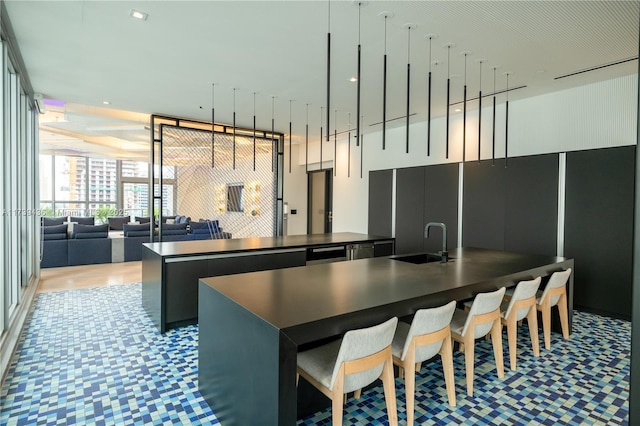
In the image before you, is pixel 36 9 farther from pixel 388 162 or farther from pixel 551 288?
pixel 388 162

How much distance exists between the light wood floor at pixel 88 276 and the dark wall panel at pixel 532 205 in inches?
238

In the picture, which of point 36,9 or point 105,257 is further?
point 105,257

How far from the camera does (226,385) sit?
208cm

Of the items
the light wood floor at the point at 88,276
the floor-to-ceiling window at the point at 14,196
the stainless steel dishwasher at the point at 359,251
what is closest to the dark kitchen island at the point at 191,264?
the stainless steel dishwasher at the point at 359,251

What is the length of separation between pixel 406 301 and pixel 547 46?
3042 mm

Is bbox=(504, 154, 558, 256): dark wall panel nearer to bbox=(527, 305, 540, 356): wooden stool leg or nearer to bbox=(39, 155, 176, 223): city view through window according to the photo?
bbox=(527, 305, 540, 356): wooden stool leg

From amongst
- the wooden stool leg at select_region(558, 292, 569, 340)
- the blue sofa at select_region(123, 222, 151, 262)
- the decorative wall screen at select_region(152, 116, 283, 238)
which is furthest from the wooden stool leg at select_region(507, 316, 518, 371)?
the blue sofa at select_region(123, 222, 151, 262)

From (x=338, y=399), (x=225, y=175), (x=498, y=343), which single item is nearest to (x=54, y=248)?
(x=225, y=175)

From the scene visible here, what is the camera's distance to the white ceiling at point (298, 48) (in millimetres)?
2805

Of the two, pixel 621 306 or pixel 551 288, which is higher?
pixel 551 288

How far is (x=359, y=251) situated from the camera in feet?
16.5

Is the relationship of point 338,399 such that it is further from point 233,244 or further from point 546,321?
point 233,244

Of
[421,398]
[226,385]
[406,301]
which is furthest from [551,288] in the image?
[226,385]

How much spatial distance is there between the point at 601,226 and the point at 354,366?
417 cm
